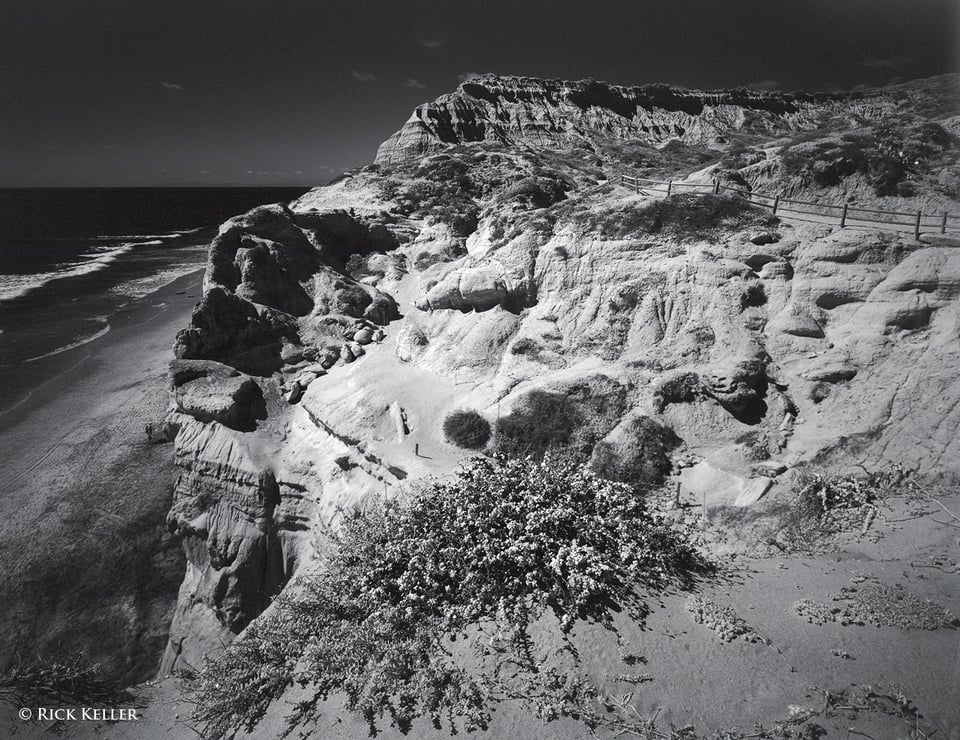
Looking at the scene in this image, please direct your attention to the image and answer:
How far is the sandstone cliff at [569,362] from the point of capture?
13.7 metres

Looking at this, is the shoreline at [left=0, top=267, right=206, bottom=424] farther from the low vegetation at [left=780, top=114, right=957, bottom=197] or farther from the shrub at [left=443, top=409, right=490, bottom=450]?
the low vegetation at [left=780, top=114, right=957, bottom=197]

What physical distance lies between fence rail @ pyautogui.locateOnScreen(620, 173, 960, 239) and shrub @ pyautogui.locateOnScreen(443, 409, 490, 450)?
14.3 m

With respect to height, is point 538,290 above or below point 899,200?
below

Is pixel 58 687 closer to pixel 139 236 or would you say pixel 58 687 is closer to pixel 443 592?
pixel 443 592

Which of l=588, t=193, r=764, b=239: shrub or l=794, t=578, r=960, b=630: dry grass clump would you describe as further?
l=588, t=193, r=764, b=239: shrub

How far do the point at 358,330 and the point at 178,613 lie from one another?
14.7 metres

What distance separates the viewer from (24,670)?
12180 mm

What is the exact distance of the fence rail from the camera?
16.5 m

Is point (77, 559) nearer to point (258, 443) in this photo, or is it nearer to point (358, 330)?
point (258, 443)

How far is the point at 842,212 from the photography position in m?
18.7

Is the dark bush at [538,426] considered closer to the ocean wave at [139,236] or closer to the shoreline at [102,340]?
the shoreline at [102,340]

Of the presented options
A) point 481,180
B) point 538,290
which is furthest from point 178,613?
point 481,180

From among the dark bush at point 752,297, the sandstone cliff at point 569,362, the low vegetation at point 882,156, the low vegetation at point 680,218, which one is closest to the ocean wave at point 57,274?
the sandstone cliff at point 569,362

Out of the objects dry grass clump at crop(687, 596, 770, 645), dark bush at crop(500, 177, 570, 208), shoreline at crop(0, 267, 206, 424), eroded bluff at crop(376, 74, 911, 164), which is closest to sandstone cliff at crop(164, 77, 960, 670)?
dry grass clump at crop(687, 596, 770, 645)
